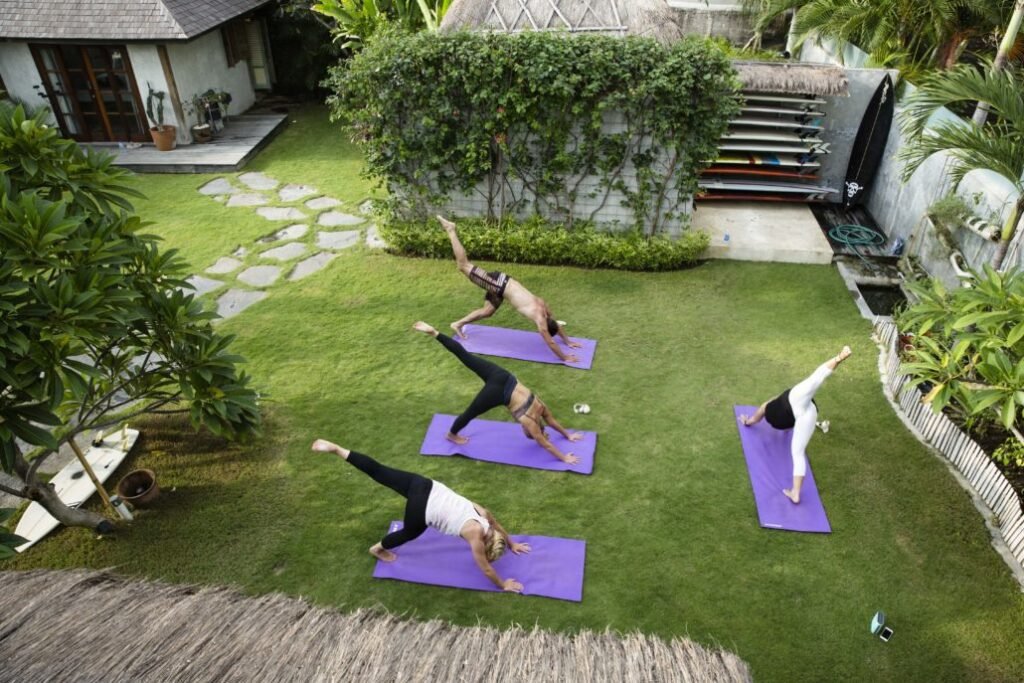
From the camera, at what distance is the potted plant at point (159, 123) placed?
13.9 metres

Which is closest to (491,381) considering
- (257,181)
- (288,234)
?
(288,234)

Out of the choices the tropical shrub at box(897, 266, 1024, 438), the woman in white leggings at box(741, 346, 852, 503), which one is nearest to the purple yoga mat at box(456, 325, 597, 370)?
the woman in white leggings at box(741, 346, 852, 503)

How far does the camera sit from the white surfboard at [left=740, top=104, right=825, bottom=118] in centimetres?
1147

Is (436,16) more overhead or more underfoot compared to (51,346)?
more overhead

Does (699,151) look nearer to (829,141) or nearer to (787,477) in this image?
(829,141)

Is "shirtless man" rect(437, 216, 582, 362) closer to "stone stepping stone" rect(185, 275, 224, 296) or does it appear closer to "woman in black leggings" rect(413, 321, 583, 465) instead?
"woman in black leggings" rect(413, 321, 583, 465)

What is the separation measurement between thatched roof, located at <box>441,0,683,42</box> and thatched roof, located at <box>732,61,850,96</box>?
1.52 m

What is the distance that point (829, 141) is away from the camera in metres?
12.0

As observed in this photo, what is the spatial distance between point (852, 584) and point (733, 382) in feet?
9.58

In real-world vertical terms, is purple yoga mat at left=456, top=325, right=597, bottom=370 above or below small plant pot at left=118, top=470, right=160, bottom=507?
below

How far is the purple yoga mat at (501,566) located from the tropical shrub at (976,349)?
155 inches

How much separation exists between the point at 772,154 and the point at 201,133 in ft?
41.2

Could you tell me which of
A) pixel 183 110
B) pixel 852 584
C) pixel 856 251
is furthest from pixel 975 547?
pixel 183 110

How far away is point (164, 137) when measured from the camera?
1402 centimetres
